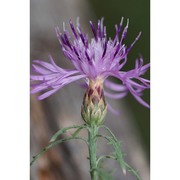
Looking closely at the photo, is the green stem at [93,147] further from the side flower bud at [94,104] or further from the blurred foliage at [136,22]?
the blurred foliage at [136,22]

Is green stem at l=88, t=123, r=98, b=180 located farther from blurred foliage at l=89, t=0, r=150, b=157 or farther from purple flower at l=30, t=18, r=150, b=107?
blurred foliage at l=89, t=0, r=150, b=157

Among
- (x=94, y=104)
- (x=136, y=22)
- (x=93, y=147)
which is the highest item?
(x=136, y=22)

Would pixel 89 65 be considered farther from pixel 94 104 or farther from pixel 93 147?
pixel 93 147

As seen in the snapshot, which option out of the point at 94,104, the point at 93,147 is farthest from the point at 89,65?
the point at 93,147
